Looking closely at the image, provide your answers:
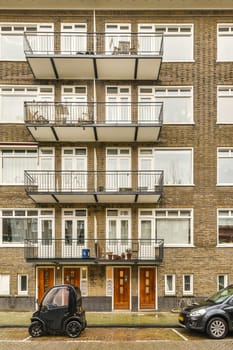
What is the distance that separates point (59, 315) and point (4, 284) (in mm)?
6308

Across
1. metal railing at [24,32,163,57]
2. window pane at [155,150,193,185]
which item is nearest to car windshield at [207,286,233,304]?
window pane at [155,150,193,185]

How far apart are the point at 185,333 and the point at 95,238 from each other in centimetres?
615

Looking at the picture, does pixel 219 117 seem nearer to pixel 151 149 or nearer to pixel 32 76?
pixel 151 149

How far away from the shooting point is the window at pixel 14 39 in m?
20.5

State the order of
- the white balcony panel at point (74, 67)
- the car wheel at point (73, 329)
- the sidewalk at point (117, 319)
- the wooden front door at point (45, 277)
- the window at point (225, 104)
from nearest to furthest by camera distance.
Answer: the car wheel at point (73, 329), the sidewalk at point (117, 319), the white balcony panel at point (74, 67), the wooden front door at point (45, 277), the window at point (225, 104)

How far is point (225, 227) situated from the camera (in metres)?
20.0

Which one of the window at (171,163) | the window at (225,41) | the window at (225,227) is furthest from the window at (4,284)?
the window at (225,41)

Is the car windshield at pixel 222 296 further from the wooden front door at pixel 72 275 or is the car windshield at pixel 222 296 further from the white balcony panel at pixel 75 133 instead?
the white balcony panel at pixel 75 133

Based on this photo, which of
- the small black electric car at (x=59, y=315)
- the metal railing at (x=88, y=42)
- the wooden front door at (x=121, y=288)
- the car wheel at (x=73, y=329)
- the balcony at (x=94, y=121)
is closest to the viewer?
the small black electric car at (x=59, y=315)

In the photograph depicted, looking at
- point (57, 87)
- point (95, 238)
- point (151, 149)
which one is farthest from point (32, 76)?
point (95, 238)

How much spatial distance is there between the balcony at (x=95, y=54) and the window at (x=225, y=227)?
6.60 metres

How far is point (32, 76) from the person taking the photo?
2031cm

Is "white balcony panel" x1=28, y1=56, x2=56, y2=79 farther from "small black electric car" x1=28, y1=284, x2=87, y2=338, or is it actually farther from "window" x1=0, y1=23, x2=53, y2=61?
"small black electric car" x1=28, y1=284, x2=87, y2=338

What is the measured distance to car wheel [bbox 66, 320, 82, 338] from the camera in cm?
1415
